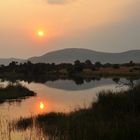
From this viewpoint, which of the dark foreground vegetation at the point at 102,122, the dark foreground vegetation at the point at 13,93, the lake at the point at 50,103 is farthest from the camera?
the dark foreground vegetation at the point at 13,93

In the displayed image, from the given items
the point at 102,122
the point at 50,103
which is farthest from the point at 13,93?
the point at 102,122

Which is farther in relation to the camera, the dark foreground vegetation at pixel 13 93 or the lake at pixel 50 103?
the dark foreground vegetation at pixel 13 93

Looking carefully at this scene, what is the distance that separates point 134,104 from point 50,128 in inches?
138

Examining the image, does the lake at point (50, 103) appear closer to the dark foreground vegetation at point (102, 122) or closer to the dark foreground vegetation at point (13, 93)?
the dark foreground vegetation at point (102, 122)

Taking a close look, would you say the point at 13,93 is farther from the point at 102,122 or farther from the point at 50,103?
the point at 102,122

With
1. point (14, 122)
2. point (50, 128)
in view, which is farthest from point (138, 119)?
point (14, 122)

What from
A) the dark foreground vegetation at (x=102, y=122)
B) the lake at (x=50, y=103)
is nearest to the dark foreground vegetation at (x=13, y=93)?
the lake at (x=50, y=103)

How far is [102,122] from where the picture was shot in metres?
14.1

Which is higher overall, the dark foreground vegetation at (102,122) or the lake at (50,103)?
the dark foreground vegetation at (102,122)

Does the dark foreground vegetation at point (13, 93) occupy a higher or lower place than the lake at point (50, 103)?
higher

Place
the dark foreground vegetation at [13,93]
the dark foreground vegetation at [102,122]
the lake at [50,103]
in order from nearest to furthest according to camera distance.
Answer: the dark foreground vegetation at [102,122]
the lake at [50,103]
the dark foreground vegetation at [13,93]

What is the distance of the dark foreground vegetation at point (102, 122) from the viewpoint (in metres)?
12.3

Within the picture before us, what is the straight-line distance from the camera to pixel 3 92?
122 ft

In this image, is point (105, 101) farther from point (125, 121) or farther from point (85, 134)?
point (85, 134)
